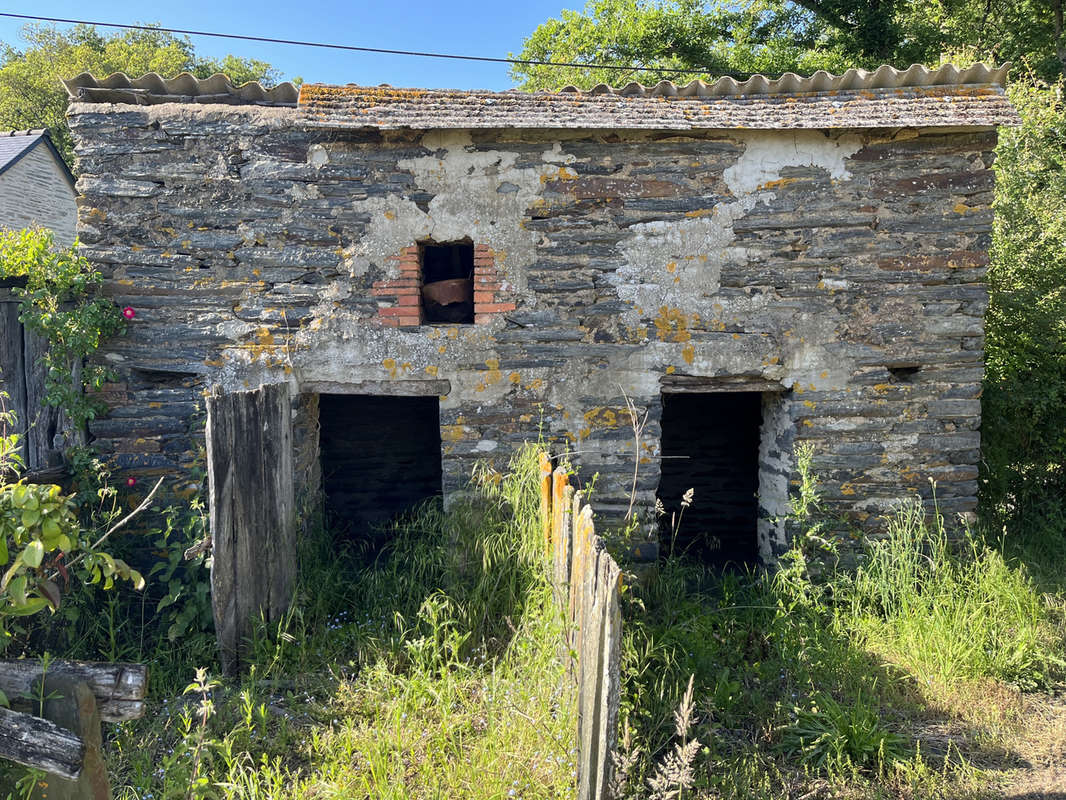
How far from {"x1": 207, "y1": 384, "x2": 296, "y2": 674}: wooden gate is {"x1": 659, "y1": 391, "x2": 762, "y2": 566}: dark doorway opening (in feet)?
13.7

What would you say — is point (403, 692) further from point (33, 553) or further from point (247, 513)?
point (33, 553)

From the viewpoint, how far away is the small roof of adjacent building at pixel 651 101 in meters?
4.42

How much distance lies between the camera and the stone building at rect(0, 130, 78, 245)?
13883 millimetres

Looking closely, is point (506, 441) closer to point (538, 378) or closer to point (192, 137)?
point (538, 378)

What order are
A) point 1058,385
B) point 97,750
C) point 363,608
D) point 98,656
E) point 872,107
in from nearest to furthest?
point 97,750, point 98,656, point 363,608, point 872,107, point 1058,385

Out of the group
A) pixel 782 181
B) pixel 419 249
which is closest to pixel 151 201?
pixel 419 249

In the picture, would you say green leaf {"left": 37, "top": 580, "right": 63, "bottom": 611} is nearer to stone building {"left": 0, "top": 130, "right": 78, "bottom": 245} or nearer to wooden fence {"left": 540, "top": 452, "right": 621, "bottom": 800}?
wooden fence {"left": 540, "top": 452, "right": 621, "bottom": 800}

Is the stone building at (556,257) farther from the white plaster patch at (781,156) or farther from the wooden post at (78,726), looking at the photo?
the wooden post at (78,726)

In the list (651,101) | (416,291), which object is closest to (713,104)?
(651,101)

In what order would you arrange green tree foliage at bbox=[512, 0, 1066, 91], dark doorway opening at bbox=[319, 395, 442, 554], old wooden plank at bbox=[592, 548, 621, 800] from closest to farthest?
old wooden plank at bbox=[592, 548, 621, 800], dark doorway opening at bbox=[319, 395, 442, 554], green tree foliage at bbox=[512, 0, 1066, 91]

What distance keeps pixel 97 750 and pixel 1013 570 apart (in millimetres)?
5603

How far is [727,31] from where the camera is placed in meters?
15.7

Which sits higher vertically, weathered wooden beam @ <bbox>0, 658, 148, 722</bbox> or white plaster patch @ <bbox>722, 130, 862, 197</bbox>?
white plaster patch @ <bbox>722, 130, 862, 197</bbox>

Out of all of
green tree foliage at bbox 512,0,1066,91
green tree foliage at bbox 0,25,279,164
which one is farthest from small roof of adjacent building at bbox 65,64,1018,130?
green tree foliage at bbox 0,25,279,164
